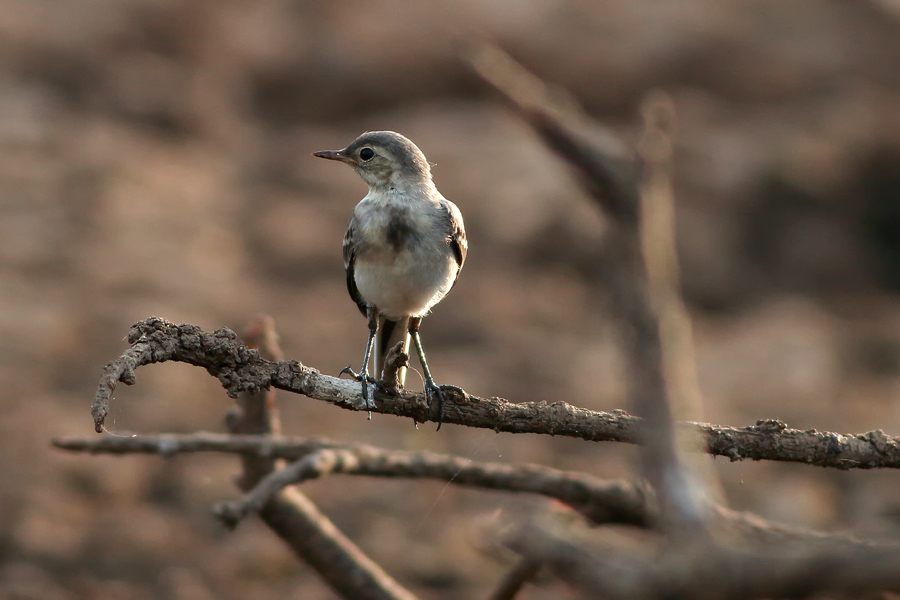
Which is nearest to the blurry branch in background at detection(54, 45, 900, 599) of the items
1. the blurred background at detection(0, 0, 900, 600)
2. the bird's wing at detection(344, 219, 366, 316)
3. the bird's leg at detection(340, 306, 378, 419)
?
the bird's leg at detection(340, 306, 378, 419)

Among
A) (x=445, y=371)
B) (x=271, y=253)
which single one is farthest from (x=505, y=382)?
(x=271, y=253)

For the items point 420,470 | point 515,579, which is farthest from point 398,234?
point 515,579

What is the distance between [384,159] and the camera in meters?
5.44

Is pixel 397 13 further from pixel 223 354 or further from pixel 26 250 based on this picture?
pixel 223 354

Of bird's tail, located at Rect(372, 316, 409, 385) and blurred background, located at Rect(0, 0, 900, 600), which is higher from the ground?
blurred background, located at Rect(0, 0, 900, 600)

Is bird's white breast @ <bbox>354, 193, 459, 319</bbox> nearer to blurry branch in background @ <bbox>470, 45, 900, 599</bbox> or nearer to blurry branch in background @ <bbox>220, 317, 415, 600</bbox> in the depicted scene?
blurry branch in background @ <bbox>220, 317, 415, 600</bbox>

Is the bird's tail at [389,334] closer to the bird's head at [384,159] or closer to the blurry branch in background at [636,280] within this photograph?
the bird's head at [384,159]

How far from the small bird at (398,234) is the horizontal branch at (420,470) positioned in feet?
1.80

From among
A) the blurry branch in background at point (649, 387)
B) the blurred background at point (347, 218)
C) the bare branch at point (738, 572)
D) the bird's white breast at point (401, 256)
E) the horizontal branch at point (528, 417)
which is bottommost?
the bare branch at point (738, 572)

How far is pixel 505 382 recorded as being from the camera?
1371cm

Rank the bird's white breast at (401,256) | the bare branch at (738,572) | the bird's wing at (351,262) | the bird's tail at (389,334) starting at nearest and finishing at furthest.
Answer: the bare branch at (738,572), the bird's white breast at (401,256), the bird's wing at (351,262), the bird's tail at (389,334)

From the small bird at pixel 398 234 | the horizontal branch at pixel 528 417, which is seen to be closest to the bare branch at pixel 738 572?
the horizontal branch at pixel 528 417

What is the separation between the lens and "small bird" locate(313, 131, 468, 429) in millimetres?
5266

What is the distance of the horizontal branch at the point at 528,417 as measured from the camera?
12.4ft
